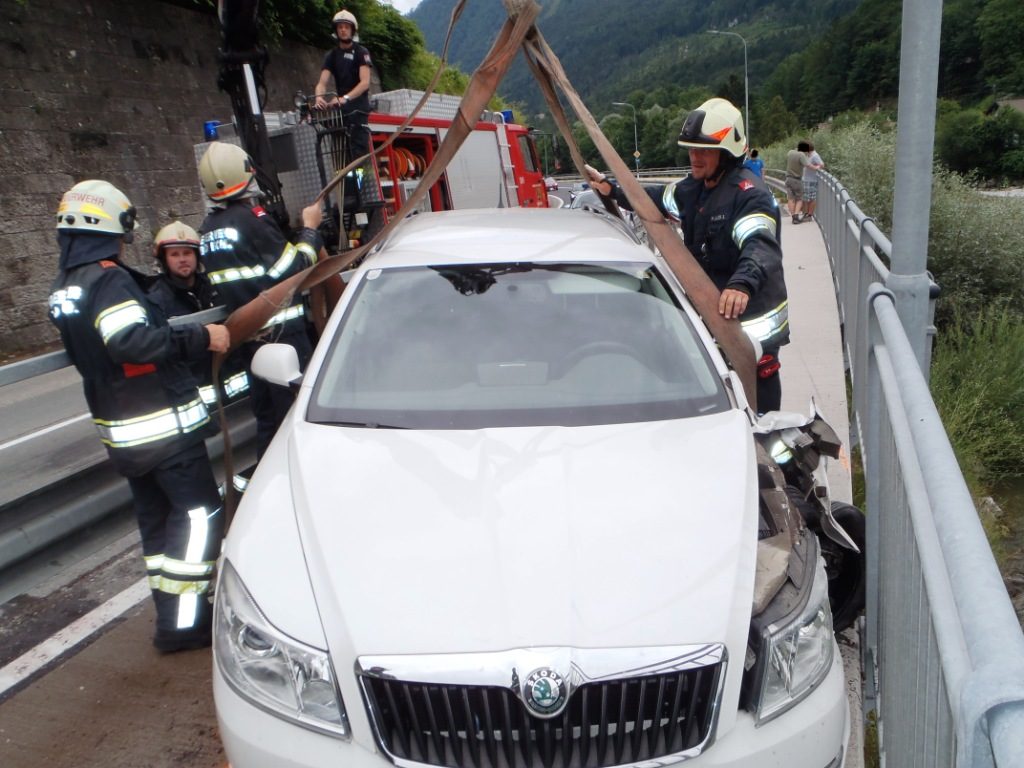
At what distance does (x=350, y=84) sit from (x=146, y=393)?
665cm

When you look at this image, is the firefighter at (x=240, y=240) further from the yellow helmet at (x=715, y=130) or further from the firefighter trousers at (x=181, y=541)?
the yellow helmet at (x=715, y=130)

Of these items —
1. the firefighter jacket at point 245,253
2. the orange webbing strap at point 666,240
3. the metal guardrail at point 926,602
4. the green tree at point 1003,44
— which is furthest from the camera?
the green tree at point 1003,44

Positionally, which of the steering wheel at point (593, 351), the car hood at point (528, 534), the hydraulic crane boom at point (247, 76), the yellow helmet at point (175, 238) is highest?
the hydraulic crane boom at point (247, 76)

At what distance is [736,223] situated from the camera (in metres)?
4.17

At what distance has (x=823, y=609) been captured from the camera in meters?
2.29

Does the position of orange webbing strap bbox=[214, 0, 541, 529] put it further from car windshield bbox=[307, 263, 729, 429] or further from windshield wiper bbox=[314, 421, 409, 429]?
windshield wiper bbox=[314, 421, 409, 429]

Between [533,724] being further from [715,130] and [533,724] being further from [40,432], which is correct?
[40,432]

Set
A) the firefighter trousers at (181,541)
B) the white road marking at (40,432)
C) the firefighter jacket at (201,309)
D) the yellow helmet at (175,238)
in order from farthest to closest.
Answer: the white road marking at (40,432) < the firefighter jacket at (201,309) < the yellow helmet at (175,238) < the firefighter trousers at (181,541)

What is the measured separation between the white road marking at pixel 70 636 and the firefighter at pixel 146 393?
42 cm

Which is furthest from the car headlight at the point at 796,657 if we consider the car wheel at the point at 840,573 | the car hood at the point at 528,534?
the car wheel at the point at 840,573

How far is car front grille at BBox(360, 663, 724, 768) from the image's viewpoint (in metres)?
1.92

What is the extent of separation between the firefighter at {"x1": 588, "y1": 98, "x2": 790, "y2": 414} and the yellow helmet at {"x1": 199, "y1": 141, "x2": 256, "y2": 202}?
7.56 ft

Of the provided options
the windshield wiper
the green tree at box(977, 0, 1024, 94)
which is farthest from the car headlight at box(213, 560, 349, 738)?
the green tree at box(977, 0, 1024, 94)

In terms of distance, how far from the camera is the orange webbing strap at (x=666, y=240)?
3.66m
